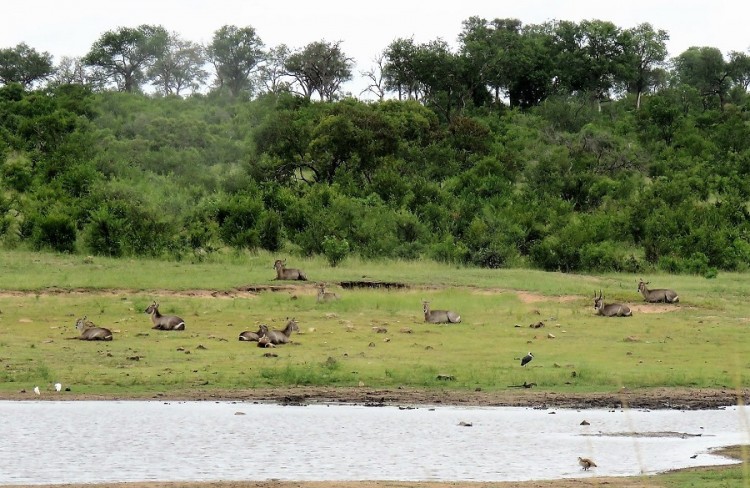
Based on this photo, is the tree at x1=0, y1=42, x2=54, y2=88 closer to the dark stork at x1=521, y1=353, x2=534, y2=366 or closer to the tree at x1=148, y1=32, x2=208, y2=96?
the tree at x1=148, y1=32, x2=208, y2=96

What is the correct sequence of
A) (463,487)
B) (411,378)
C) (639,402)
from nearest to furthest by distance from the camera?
(463,487)
(639,402)
(411,378)

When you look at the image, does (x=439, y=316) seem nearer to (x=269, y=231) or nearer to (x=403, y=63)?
(x=269, y=231)

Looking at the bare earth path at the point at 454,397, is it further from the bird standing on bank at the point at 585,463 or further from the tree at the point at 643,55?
the tree at the point at 643,55

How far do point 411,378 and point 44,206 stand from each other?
2069cm

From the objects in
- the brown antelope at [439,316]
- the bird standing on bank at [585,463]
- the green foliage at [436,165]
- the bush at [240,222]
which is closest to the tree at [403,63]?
the green foliage at [436,165]

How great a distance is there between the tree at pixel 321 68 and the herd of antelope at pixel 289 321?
40.3m

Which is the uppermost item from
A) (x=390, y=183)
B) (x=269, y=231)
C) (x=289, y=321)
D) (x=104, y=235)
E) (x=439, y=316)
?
(x=390, y=183)

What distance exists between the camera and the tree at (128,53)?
79250 millimetres

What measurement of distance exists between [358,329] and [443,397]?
6083 mm

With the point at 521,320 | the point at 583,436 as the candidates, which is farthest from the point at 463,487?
the point at 521,320

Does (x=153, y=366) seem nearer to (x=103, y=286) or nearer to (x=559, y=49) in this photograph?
(x=103, y=286)

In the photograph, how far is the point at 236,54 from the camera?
83.7 meters

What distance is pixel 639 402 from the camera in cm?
1498

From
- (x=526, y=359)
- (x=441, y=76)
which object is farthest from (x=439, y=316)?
(x=441, y=76)
